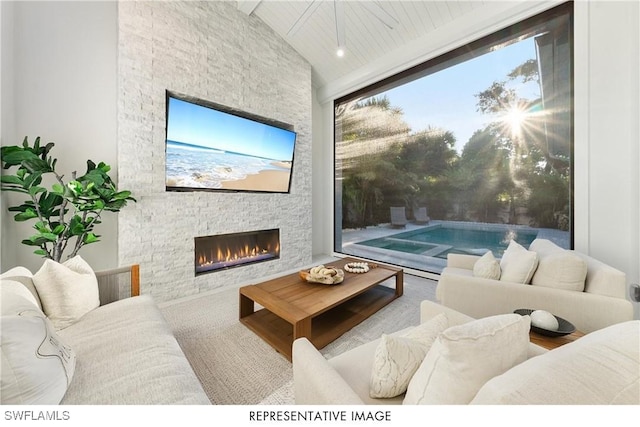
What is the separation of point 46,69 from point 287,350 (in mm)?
3179

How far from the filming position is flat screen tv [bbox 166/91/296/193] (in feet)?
8.54

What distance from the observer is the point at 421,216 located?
3.32 m

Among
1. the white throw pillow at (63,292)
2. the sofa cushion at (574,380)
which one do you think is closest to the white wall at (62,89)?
the white throw pillow at (63,292)

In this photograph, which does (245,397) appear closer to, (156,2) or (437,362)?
(437,362)

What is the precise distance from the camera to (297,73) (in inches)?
144

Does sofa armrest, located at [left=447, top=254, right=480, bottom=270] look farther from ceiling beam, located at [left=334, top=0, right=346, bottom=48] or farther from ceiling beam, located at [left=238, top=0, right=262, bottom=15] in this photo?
ceiling beam, located at [left=238, top=0, right=262, bottom=15]

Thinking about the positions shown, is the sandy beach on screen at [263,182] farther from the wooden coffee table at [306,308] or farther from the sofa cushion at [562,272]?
the sofa cushion at [562,272]

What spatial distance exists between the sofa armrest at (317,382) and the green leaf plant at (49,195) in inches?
84.9

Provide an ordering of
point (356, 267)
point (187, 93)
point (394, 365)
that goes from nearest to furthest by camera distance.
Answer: point (394, 365) < point (356, 267) < point (187, 93)

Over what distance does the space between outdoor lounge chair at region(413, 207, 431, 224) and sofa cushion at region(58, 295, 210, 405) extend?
311 centimetres

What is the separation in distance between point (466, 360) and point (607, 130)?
286 centimetres

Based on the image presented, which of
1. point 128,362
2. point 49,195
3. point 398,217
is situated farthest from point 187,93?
point 398,217

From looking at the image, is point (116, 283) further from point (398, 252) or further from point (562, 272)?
point (398, 252)

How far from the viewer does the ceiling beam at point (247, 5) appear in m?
2.91
